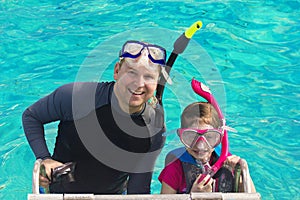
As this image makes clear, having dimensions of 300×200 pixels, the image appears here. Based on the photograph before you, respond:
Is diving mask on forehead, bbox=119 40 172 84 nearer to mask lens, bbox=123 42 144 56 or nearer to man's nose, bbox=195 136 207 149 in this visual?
mask lens, bbox=123 42 144 56

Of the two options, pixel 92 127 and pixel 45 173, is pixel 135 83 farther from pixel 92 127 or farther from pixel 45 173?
pixel 45 173

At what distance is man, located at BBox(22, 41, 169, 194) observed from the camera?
11.0 ft

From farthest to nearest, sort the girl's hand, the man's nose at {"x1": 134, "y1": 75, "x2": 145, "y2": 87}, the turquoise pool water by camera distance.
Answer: the turquoise pool water, the man's nose at {"x1": 134, "y1": 75, "x2": 145, "y2": 87}, the girl's hand

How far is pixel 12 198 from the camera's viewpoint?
473 cm

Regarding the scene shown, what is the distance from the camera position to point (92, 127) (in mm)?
3561

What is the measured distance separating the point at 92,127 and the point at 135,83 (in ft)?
1.67

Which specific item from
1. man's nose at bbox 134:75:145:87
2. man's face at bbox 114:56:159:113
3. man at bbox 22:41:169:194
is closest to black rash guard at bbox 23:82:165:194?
man at bbox 22:41:169:194

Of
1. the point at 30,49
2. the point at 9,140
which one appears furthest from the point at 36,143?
the point at 30,49

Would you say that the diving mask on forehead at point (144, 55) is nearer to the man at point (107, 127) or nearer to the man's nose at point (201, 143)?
the man at point (107, 127)

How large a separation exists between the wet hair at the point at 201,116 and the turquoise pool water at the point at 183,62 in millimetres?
1295

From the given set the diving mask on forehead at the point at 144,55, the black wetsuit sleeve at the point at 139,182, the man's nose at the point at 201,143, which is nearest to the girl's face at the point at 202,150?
the man's nose at the point at 201,143

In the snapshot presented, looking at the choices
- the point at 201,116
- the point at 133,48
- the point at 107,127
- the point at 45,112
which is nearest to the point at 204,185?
the point at 201,116

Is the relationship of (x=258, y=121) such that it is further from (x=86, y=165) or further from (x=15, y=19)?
(x=15, y=19)

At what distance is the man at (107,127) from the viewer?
335 cm
